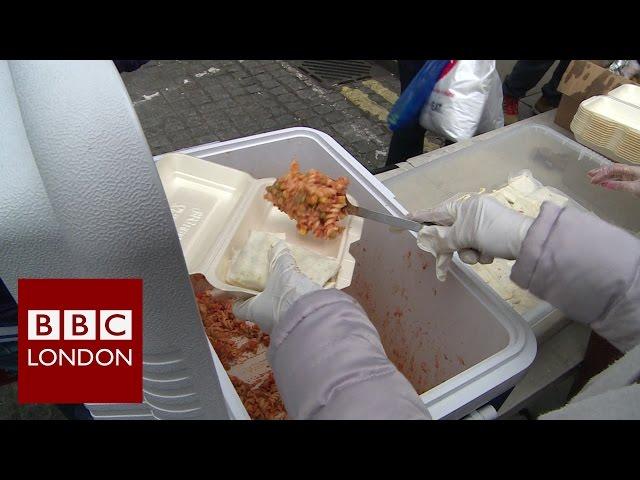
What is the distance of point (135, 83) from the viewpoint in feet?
14.9

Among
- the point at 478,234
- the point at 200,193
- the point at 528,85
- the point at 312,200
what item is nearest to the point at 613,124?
the point at 478,234

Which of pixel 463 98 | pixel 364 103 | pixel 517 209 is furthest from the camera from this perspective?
pixel 364 103

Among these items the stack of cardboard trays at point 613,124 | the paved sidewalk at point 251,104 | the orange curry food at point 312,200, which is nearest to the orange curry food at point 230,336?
the orange curry food at point 312,200

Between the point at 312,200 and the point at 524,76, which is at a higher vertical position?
the point at 524,76

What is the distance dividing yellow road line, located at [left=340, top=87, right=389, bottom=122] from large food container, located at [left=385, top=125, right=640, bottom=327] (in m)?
1.99

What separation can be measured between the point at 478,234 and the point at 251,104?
3483mm

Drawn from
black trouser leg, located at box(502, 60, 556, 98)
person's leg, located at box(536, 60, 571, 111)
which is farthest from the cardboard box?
person's leg, located at box(536, 60, 571, 111)

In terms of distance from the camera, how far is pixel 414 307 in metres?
1.72

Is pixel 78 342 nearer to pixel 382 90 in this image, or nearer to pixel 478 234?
pixel 478 234

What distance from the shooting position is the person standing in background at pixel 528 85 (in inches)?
151

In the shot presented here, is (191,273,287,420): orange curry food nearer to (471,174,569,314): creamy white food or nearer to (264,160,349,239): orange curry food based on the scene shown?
(264,160,349,239): orange curry food

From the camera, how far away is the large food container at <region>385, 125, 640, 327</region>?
87.3 inches

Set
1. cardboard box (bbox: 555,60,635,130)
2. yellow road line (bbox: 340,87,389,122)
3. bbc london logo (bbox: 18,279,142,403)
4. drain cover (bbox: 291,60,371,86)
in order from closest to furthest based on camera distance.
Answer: bbc london logo (bbox: 18,279,142,403), cardboard box (bbox: 555,60,635,130), yellow road line (bbox: 340,87,389,122), drain cover (bbox: 291,60,371,86)

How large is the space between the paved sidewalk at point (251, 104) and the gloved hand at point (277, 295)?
2.53 metres
